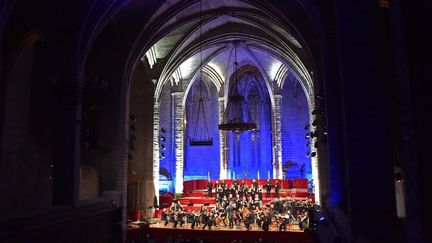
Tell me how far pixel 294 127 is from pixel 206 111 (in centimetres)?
665

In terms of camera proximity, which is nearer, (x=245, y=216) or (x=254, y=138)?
(x=245, y=216)

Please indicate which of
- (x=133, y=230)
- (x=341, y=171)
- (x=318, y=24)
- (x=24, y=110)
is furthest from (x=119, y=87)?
(x=341, y=171)

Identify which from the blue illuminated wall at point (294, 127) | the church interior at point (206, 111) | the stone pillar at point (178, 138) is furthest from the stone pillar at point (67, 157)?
the blue illuminated wall at point (294, 127)

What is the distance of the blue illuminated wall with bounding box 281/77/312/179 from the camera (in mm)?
25406

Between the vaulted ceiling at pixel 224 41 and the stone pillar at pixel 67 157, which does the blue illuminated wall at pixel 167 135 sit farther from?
the stone pillar at pixel 67 157

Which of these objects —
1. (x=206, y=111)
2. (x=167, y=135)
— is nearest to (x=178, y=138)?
(x=167, y=135)

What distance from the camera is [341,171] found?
8.62 metres

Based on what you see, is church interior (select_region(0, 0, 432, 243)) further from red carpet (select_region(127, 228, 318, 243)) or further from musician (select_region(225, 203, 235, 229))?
musician (select_region(225, 203, 235, 229))

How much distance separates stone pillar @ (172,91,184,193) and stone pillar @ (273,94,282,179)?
6.06m

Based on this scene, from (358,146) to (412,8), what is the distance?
2.79 meters

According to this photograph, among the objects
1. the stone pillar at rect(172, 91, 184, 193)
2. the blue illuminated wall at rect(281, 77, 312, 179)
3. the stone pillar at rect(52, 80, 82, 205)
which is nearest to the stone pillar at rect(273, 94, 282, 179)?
the blue illuminated wall at rect(281, 77, 312, 179)

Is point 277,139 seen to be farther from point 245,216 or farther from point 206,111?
point 245,216

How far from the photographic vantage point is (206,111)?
2725 centimetres

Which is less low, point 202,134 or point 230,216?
point 202,134
